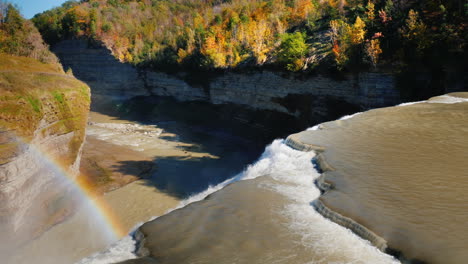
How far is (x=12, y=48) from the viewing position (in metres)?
24.4

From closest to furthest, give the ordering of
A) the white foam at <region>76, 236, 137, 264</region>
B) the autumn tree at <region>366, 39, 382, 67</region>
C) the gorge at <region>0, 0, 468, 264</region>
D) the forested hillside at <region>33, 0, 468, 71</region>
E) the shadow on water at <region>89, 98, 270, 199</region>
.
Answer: the white foam at <region>76, 236, 137, 264</region> → the gorge at <region>0, 0, 468, 264</region> → the shadow on water at <region>89, 98, 270, 199</region> → the forested hillside at <region>33, 0, 468, 71</region> → the autumn tree at <region>366, 39, 382, 67</region>

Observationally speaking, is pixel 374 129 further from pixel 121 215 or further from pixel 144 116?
pixel 144 116

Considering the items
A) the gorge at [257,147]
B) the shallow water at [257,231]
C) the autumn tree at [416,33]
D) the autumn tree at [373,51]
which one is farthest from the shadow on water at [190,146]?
the autumn tree at [416,33]

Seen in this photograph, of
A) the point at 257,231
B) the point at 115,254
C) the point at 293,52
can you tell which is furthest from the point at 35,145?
the point at 293,52

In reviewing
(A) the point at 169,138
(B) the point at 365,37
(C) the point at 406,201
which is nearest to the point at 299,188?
(C) the point at 406,201

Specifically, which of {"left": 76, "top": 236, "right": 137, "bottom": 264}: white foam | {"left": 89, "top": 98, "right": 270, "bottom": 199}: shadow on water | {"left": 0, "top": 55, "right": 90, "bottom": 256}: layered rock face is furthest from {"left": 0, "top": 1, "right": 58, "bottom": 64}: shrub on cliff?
{"left": 76, "top": 236, "right": 137, "bottom": 264}: white foam

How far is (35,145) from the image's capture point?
1550 centimetres

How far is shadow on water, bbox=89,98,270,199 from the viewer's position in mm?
23266

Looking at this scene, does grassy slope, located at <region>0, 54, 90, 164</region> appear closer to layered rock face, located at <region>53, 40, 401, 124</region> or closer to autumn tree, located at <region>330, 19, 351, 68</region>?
layered rock face, located at <region>53, 40, 401, 124</region>

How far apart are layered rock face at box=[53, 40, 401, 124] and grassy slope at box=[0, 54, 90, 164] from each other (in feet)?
65.6

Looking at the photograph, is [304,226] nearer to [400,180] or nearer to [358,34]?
[400,180]

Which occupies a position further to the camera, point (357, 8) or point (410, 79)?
point (357, 8)

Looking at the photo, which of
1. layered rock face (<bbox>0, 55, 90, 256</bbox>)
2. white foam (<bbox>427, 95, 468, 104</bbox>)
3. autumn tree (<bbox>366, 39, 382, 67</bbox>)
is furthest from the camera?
autumn tree (<bbox>366, 39, 382, 67</bbox>)

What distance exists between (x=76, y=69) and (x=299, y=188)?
2587 inches
